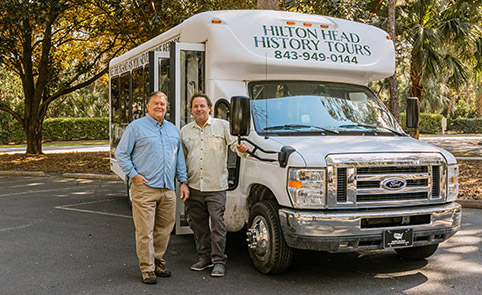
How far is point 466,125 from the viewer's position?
45781 millimetres

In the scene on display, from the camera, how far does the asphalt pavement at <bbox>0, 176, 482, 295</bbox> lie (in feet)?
18.1

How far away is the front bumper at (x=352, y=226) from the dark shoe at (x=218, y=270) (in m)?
0.92

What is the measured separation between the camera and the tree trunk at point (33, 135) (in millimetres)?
22047

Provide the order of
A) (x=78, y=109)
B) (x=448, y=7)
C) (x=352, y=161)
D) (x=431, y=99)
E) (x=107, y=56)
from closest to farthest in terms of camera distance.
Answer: (x=352, y=161)
(x=448, y=7)
(x=107, y=56)
(x=78, y=109)
(x=431, y=99)

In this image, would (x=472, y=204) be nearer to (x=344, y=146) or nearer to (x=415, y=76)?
(x=344, y=146)

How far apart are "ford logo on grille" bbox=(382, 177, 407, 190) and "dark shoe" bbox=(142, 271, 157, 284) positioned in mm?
2524

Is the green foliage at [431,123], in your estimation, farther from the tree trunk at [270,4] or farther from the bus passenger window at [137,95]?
the bus passenger window at [137,95]

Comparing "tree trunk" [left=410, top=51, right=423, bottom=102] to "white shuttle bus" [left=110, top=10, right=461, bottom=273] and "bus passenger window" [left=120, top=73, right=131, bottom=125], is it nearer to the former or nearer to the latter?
"bus passenger window" [left=120, top=73, right=131, bottom=125]

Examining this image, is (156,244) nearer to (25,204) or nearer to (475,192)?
(25,204)

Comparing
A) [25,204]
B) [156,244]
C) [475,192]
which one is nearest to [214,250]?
[156,244]

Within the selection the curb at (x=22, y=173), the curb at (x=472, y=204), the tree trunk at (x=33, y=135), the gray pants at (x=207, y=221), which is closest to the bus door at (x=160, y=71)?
the gray pants at (x=207, y=221)

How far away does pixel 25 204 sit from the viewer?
10.9 metres

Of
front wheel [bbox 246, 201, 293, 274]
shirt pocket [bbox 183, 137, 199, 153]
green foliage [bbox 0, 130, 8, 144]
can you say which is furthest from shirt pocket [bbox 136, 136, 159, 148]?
green foliage [bbox 0, 130, 8, 144]

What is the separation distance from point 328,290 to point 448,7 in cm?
1623
